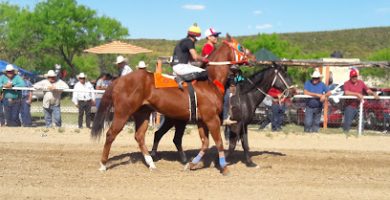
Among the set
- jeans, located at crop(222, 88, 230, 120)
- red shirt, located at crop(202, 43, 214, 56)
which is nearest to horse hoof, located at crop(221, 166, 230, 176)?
jeans, located at crop(222, 88, 230, 120)

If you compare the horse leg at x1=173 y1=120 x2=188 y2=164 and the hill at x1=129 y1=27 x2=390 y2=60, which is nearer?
the horse leg at x1=173 y1=120 x2=188 y2=164

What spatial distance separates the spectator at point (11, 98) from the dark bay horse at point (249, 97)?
7.50m

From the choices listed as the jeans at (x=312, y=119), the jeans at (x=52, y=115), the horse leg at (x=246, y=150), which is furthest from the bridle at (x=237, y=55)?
the jeans at (x=52, y=115)

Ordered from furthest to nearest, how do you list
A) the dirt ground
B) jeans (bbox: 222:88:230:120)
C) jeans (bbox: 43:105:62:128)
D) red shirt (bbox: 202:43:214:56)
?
jeans (bbox: 43:105:62:128) < red shirt (bbox: 202:43:214:56) < jeans (bbox: 222:88:230:120) < the dirt ground

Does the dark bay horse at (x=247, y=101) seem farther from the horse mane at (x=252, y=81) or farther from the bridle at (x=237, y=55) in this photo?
the bridle at (x=237, y=55)

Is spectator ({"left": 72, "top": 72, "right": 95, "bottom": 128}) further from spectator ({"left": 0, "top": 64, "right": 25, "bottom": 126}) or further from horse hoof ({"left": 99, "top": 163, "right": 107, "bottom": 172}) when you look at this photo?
horse hoof ({"left": 99, "top": 163, "right": 107, "bottom": 172})

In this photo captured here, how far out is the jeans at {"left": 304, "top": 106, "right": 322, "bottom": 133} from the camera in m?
14.8

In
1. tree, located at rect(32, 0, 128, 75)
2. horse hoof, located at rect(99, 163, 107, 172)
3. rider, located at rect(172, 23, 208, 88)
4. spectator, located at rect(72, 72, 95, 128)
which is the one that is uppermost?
tree, located at rect(32, 0, 128, 75)

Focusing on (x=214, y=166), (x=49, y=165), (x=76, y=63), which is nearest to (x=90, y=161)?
(x=49, y=165)

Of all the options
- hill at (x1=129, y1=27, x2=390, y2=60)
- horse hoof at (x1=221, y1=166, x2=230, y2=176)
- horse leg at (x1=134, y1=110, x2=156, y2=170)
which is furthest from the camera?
hill at (x1=129, y1=27, x2=390, y2=60)

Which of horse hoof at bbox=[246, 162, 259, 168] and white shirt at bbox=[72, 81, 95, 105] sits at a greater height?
white shirt at bbox=[72, 81, 95, 105]

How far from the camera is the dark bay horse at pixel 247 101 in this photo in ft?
32.6

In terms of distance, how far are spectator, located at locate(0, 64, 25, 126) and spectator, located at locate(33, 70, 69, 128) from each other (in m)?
0.61

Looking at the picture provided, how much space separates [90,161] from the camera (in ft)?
32.9
